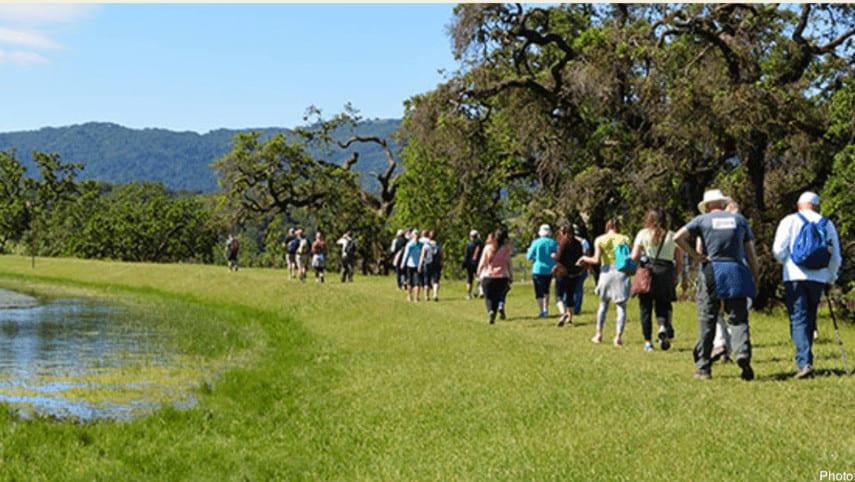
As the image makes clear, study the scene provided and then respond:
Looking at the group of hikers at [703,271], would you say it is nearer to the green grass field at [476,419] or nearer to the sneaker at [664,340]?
the sneaker at [664,340]

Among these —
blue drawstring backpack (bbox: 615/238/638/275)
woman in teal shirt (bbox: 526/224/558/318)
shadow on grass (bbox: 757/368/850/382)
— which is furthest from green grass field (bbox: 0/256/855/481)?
woman in teal shirt (bbox: 526/224/558/318)

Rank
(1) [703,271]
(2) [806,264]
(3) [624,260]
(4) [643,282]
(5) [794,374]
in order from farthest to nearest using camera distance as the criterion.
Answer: (3) [624,260] < (4) [643,282] < (5) [794,374] < (2) [806,264] < (1) [703,271]

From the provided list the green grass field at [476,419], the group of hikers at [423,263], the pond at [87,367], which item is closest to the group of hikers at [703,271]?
the green grass field at [476,419]

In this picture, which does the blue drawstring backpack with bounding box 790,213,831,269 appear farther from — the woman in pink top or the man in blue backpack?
the woman in pink top

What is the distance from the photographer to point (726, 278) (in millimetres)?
12133

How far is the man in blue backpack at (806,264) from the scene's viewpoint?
488 inches

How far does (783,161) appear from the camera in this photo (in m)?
27.7

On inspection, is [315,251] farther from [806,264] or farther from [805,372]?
[805,372]

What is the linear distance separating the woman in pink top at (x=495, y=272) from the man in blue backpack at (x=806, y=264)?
31.7 ft

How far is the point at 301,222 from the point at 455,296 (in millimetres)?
29259

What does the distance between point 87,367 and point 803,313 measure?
41.0 ft

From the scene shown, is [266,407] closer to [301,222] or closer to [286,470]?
[286,470]

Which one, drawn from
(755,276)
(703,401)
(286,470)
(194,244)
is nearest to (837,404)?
(703,401)

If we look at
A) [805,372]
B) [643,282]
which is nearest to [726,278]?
[805,372]
